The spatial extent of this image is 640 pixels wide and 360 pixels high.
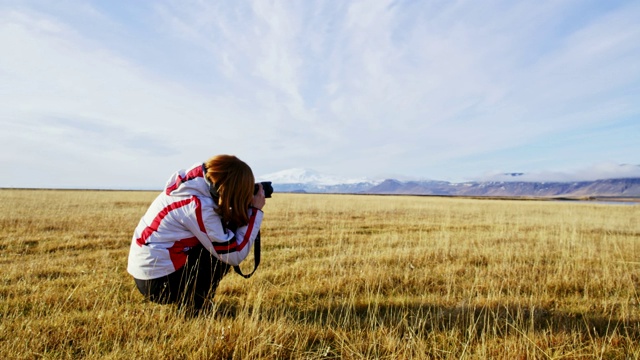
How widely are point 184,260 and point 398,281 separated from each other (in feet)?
11.3

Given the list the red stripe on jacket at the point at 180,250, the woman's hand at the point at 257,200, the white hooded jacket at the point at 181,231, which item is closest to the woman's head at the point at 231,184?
the white hooded jacket at the point at 181,231

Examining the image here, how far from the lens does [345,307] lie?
163 inches

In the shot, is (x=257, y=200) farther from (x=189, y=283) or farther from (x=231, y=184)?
(x=189, y=283)

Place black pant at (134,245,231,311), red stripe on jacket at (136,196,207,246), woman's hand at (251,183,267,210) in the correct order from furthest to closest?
woman's hand at (251,183,267,210) → black pant at (134,245,231,311) → red stripe on jacket at (136,196,207,246)

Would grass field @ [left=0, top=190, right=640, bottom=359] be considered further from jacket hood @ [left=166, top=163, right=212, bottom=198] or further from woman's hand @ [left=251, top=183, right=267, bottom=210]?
jacket hood @ [left=166, top=163, right=212, bottom=198]

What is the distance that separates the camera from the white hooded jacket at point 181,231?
311 cm

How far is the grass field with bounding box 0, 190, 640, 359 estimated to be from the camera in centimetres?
289

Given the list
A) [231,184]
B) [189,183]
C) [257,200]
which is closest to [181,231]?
[189,183]

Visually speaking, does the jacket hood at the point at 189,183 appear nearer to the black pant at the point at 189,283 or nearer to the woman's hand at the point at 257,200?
the woman's hand at the point at 257,200

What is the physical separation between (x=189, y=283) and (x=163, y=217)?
797 millimetres

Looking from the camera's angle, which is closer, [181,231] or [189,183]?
[189,183]

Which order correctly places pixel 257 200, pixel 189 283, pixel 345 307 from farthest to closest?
1. pixel 345 307
2. pixel 257 200
3. pixel 189 283

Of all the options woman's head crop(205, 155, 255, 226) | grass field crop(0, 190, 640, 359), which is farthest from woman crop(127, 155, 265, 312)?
grass field crop(0, 190, 640, 359)

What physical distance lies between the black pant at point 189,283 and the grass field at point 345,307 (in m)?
0.16
